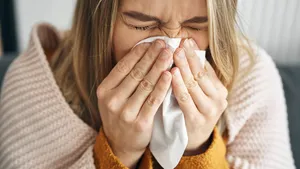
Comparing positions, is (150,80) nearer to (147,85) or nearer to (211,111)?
(147,85)

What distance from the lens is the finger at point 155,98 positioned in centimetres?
70

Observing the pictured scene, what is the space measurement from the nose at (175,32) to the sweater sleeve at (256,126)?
A: 0.24 metres

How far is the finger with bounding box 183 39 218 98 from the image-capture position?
0.72 meters

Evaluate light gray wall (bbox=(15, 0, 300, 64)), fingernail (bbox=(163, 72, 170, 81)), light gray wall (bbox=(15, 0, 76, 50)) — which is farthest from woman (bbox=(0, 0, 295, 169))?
light gray wall (bbox=(15, 0, 76, 50))

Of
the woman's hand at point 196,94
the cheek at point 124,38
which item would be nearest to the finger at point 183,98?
the woman's hand at point 196,94

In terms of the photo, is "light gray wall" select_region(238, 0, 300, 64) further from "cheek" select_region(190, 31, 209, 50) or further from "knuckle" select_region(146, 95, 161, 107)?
"knuckle" select_region(146, 95, 161, 107)

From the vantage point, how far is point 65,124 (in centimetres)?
85

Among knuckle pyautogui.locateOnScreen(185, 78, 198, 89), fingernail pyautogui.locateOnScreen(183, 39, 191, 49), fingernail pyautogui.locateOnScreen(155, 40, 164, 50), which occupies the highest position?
fingernail pyautogui.locateOnScreen(155, 40, 164, 50)

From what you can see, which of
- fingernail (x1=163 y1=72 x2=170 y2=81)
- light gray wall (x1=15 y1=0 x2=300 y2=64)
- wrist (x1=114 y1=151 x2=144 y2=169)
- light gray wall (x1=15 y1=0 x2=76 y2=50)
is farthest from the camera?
light gray wall (x1=15 y1=0 x2=76 y2=50)

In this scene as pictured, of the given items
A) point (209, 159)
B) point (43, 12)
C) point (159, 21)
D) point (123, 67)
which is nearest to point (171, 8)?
point (159, 21)

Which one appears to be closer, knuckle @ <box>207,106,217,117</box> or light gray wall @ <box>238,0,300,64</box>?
knuckle @ <box>207,106,217,117</box>

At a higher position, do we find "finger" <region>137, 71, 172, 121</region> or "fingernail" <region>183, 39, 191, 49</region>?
"fingernail" <region>183, 39, 191, 49</region>

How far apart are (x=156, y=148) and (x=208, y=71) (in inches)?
7.2

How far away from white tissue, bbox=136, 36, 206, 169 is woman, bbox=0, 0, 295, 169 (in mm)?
18
